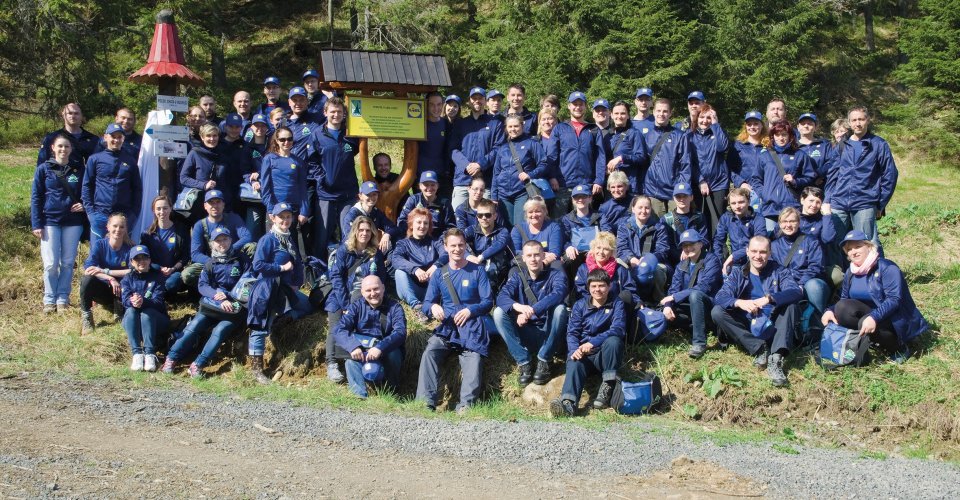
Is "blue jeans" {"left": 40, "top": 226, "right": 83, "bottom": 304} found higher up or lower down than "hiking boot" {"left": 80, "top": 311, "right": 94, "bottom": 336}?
higher up

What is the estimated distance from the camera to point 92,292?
34.3 feet

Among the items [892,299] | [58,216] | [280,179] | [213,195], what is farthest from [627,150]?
[58,216]

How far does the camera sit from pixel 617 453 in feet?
23.9

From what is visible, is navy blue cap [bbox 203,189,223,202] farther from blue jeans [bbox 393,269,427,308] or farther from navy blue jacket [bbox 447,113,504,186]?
navy blue jacket [bbox 447,113,504,186]

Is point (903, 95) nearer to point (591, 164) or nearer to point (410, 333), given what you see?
point (591, 164)

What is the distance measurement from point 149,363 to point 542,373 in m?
4.40

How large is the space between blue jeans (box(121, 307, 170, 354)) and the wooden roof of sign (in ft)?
11.6

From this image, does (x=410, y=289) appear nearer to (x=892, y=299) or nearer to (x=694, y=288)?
(x=694, y=288)

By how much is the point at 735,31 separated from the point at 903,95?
9044 mm

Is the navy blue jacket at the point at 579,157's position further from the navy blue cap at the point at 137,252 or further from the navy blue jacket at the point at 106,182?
the navy blue jacket at the point at 106,182

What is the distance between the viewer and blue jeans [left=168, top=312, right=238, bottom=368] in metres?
9.66

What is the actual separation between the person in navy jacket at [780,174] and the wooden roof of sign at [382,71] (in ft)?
13.5

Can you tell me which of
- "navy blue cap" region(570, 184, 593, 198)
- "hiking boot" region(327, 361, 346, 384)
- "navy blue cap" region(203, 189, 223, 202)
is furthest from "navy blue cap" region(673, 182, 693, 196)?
"navy blue cap" region(203, 189, 223, 202)

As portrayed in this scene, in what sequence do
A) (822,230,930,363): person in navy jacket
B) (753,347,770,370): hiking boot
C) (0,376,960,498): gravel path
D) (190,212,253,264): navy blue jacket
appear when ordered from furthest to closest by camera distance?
(190,212,253,264): navy blue jacket < (753,347,770,370): hiking boot < (822,230,930,363): person in navy jacket < (0,376,960,498): gravel path
